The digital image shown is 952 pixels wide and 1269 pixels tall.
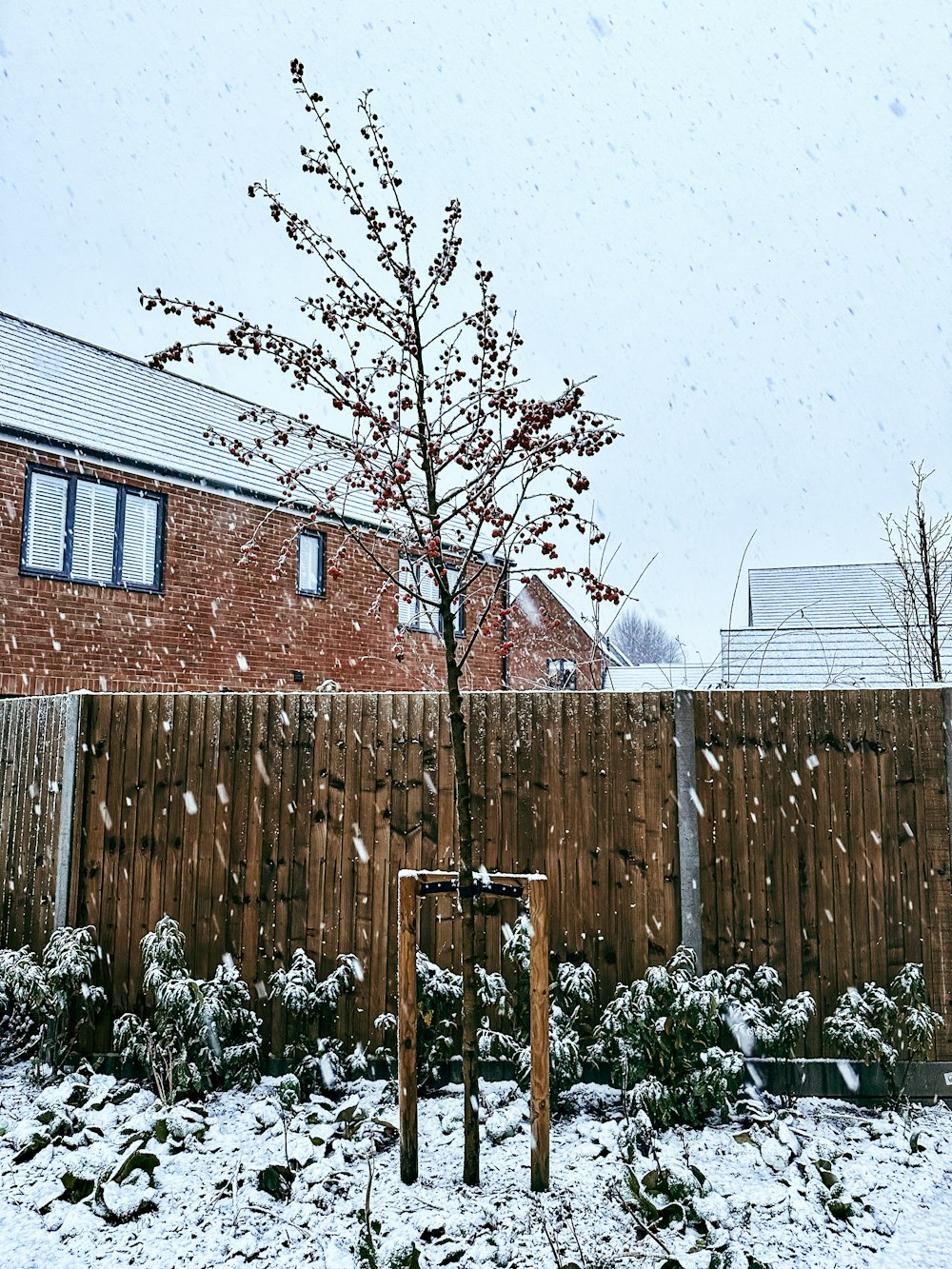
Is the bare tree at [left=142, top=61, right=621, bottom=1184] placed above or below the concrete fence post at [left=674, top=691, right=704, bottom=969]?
above

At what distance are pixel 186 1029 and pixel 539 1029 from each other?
2062 millimetres

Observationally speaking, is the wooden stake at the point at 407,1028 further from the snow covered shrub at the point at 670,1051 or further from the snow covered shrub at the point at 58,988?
the snow covered shrub at the point at 58,988

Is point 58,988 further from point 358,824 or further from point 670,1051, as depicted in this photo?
point 670,1051

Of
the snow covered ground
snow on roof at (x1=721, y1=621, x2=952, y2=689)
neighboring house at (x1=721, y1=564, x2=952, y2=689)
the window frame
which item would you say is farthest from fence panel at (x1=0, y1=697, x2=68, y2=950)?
snow on roof at (x1=721, y1=621, x2=952, y2=689)

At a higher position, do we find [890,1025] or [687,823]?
[687,823]

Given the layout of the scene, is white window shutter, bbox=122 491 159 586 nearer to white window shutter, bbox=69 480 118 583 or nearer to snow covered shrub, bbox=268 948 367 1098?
white window shutter, bbox=69 480 118 583

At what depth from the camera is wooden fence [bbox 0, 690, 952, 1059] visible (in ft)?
17.1

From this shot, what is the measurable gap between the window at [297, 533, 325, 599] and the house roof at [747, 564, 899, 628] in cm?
1099

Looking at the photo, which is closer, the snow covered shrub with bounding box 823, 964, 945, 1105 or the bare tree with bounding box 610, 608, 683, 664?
the snow covered shrub with bounding box 823, 964, 945, 1105

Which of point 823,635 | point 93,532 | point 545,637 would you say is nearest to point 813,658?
point 823,635

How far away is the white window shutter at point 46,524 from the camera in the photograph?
10.9 m

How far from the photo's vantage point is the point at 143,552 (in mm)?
12172

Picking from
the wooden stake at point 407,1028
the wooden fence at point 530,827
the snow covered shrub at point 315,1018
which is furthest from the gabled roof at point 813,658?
the wooden stake at point 407,1028

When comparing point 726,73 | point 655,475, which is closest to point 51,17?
point 726,73
